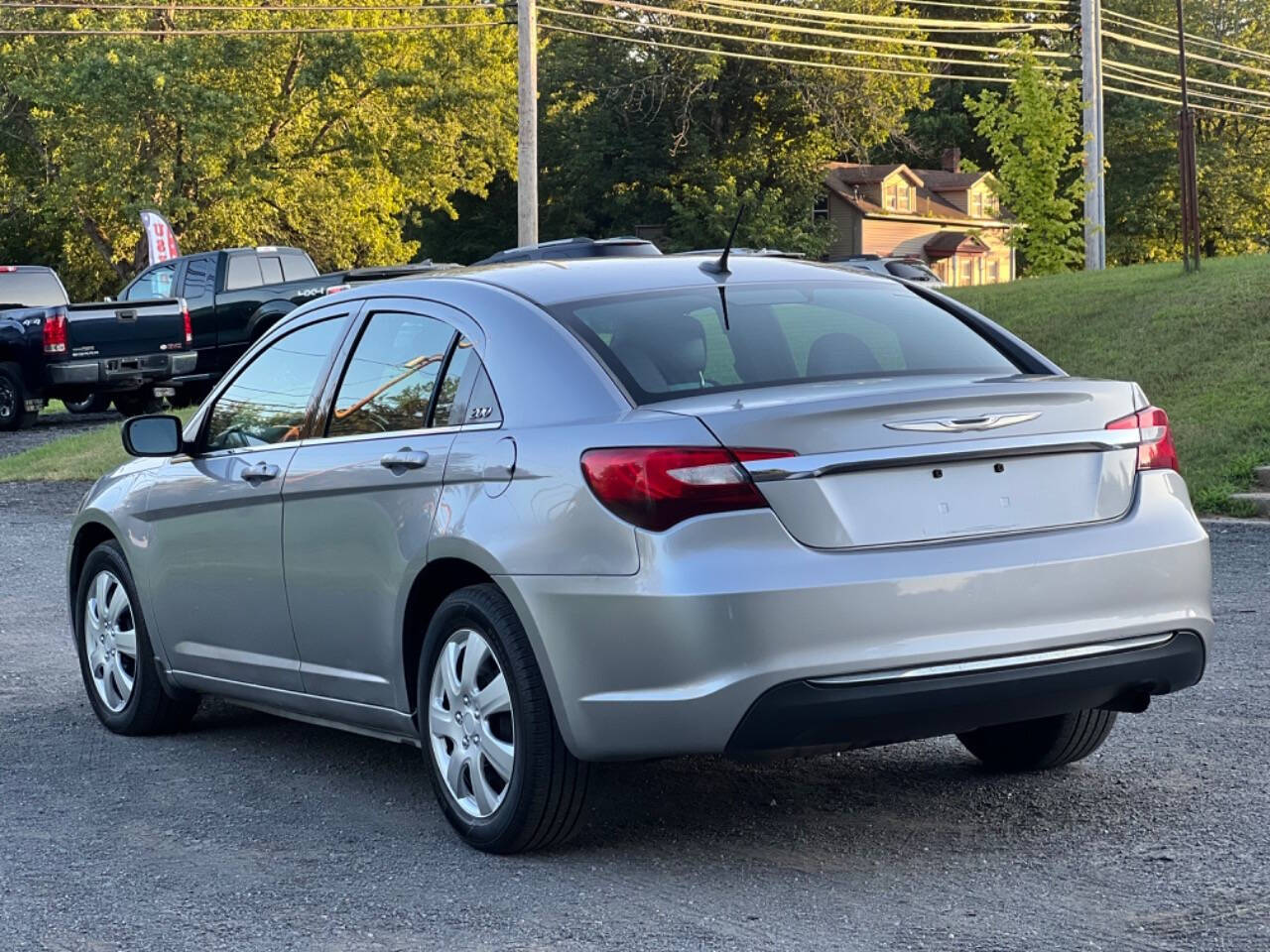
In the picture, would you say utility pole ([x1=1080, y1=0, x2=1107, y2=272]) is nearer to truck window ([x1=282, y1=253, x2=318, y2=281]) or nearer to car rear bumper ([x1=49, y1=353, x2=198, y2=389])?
truck window ([x1=282, y1=253, x2=318, y2=281])

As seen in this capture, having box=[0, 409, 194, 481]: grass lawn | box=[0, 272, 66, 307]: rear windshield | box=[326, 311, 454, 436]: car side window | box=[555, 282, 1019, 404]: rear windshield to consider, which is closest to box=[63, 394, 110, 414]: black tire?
box=[0, 272, 66, 307]: rear windshield

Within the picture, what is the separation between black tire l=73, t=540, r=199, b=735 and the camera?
7113 millimetres

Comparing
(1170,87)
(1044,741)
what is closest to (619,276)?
(1044,741)

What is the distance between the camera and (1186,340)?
17156 millimetres

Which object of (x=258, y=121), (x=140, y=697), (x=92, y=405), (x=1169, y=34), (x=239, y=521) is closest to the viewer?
(x=239, y=521)

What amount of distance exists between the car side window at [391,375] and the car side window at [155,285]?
20317 mm

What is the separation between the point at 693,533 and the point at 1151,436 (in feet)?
4.81

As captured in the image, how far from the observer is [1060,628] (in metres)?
4.87

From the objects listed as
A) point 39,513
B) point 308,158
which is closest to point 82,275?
point 308,158

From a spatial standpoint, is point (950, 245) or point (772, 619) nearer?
point (772, 619)

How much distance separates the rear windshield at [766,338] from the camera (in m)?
Result: 5.23

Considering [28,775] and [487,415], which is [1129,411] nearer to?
[487,415]

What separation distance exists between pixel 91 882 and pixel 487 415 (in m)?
1.70

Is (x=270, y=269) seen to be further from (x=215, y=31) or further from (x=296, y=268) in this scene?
(x=215, y=31)
